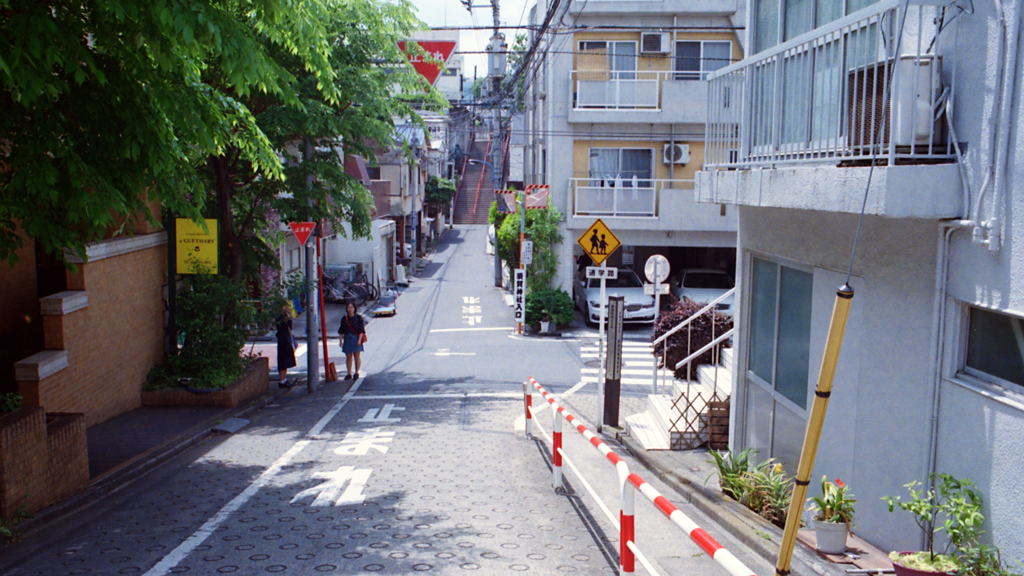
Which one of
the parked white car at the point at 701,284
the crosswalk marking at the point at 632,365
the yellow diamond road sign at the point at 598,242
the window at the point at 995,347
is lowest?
the crosswalk marking at the point at 632,365

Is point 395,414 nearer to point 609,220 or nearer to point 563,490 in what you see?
point 563,490

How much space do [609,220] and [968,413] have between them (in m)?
21.4

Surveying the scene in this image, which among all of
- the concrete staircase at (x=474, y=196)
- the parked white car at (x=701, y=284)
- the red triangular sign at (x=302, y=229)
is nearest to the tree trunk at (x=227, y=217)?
the red triangular sign at (x=302, y=229)

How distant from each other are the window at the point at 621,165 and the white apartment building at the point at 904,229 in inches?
772

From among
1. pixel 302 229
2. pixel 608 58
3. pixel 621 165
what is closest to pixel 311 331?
pixel 302 229

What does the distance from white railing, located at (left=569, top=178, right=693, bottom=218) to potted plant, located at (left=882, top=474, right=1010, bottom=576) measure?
850 inches

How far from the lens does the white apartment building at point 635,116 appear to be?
86.1ft

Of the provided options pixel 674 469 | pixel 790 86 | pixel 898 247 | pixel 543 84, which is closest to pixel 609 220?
pixel 543 84

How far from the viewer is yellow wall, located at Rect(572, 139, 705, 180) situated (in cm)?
2705

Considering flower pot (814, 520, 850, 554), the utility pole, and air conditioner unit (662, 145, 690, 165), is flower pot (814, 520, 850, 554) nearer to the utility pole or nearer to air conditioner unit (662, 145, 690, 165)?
the utility pole

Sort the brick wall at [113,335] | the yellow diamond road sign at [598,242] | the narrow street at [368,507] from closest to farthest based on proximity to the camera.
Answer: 1. the narrow street at [368,507]
2. the brick wall at [113,335]
3. the yellow diamond road sign at [598,242]

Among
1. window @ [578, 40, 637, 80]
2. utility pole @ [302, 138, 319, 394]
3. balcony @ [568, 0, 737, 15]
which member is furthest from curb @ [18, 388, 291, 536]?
balcony @ [568, 0, 737, 15]

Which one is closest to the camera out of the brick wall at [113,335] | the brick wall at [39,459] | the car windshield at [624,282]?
the brick wall at [39,459]

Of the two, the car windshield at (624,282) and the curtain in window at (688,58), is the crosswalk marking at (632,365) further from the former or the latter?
the curtain in window at (688,58)
